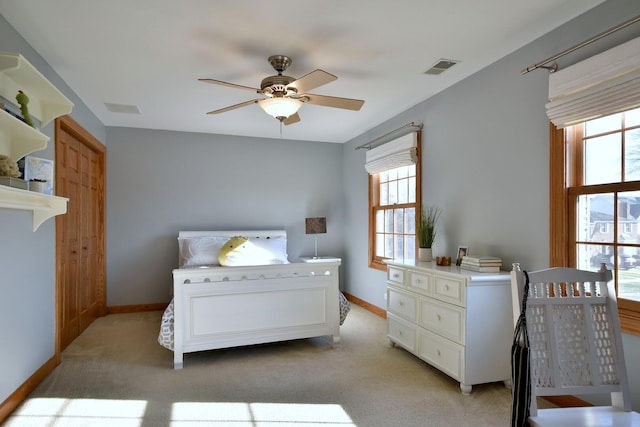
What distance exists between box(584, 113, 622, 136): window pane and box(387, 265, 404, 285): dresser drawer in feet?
6.02

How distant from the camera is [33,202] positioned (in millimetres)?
2416

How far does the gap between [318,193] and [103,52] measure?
3713 mm

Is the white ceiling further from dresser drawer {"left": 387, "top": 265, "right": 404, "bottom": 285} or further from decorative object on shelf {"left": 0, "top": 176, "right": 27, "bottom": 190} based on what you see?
dresser drawer {"left": 387, "top": 265, "right": 404, "bottom": 285}

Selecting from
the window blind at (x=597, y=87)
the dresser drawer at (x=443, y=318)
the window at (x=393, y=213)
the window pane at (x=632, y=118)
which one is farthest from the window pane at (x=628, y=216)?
the window at (x=393, y=213)

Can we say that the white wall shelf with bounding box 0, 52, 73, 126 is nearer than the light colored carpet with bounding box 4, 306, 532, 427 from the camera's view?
Yes

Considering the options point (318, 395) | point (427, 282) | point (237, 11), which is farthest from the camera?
point (427, 282)

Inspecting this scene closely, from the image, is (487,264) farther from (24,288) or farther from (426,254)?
(24,288)

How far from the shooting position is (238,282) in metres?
3.50

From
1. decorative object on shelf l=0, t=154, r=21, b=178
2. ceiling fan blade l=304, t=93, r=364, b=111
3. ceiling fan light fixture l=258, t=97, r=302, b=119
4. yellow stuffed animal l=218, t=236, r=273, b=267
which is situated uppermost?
ceiling fan blade l=304, t=93, r=364, b=111

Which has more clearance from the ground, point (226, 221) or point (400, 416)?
point (226, 221)

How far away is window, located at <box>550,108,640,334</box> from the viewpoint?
2215 millimetres

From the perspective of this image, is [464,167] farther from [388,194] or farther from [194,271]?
[194,271]

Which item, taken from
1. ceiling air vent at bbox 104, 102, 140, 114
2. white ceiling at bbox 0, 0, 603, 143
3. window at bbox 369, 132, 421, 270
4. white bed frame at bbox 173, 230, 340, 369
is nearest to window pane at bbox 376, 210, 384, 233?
window at bbox 369, 132, 421, 270

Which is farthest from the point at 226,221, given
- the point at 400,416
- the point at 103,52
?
the point at 400,416
